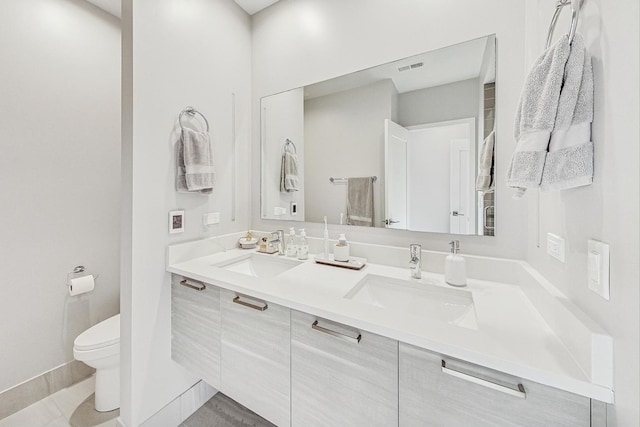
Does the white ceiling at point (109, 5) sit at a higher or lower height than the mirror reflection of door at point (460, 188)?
higher

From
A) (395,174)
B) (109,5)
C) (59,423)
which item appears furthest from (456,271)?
(109,5)

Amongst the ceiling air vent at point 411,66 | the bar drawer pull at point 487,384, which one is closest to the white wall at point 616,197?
the bar drawer pull at point 487,384

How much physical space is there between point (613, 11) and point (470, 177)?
70 cm

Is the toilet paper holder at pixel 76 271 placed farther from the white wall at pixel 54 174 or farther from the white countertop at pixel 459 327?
the white countertop at pixel 459 327

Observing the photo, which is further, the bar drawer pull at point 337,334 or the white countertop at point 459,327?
the bar drawer pull at point 337,334

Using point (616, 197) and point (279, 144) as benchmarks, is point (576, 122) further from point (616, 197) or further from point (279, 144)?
point (279, 144)

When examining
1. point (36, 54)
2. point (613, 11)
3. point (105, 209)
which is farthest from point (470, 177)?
point (36, 54)

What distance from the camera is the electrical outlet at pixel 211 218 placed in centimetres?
161

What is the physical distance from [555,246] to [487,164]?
478 millimetres

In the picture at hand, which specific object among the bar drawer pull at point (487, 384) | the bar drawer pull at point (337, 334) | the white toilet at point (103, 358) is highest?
the bar drawer pull at point (337, 334)

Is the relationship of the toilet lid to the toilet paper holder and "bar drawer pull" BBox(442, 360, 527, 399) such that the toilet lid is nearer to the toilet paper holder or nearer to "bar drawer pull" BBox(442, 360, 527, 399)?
the toilet paper holder

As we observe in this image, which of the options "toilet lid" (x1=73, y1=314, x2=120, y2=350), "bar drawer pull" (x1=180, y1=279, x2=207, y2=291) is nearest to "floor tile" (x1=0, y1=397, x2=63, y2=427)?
"toilet lid" (x1=73, y1=314, x2=120, y2=350)

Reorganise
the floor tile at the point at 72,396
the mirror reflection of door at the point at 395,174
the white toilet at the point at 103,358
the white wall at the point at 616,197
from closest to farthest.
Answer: the white wall at the point at 616,197 → the mirror reflection of door at the point at 395,174 → the white toilet at the point at 103,358 → the floor tile at the point at 72,396

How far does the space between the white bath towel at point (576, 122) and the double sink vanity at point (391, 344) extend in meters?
0.34
